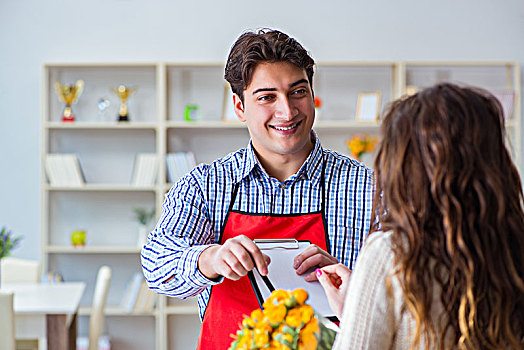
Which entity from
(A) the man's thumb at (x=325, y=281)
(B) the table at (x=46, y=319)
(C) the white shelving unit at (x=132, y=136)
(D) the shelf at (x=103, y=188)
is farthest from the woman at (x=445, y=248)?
(C) the white shelving unit at (x=132, y=136)

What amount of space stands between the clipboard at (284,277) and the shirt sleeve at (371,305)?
11.4 inches

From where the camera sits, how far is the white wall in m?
4.89

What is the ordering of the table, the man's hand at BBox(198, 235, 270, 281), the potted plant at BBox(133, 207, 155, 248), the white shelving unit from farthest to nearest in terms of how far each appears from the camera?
the white shelving unit, the potted plant at BBox(133, 207, 155, 248), the table, the man's hand at BBox(198, 235, 270, 281)

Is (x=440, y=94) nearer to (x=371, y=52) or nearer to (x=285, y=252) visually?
(x=285, y=252)

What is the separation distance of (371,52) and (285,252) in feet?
12.2

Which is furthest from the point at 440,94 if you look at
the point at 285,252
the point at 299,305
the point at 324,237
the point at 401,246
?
the point at 324,237

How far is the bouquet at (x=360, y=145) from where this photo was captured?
466 centimetres

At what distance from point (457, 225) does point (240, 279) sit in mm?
667

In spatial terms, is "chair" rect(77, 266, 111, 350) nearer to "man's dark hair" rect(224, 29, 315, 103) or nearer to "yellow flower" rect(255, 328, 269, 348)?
"man's dark hair" rect(224, 29, 315, 103)

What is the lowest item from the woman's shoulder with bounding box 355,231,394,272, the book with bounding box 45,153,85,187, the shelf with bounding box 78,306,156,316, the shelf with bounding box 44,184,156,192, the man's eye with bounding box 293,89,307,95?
the shelf with bounding box 78,306,156,316

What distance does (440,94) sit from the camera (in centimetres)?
100

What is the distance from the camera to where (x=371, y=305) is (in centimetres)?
96

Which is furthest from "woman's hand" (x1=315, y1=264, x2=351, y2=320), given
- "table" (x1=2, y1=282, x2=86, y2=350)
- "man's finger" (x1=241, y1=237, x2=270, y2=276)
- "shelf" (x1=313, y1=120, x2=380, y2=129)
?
"shelf" (x1=313, y1=120, x2=380, y2=129)

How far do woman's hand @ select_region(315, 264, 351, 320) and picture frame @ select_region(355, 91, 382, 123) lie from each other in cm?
357
